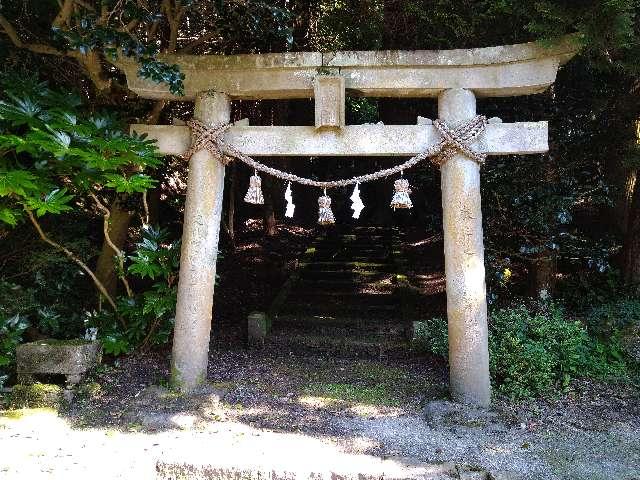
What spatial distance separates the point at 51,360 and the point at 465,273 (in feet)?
14.0

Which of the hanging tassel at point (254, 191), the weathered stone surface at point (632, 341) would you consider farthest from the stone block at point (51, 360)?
the weathered stone surface at point (632, 341)

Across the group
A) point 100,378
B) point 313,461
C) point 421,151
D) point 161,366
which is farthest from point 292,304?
point 313,461

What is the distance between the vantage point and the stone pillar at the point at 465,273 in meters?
5.43

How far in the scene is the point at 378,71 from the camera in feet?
18.2

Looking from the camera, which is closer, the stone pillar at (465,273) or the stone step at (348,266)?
the stone pillar at (465,273)

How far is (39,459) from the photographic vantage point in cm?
407

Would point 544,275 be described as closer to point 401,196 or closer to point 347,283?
point 401,196

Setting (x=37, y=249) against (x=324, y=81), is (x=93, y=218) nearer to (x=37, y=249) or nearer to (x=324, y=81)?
(x=37, y=249)

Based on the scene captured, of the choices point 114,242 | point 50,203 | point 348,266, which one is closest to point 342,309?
point 348,266

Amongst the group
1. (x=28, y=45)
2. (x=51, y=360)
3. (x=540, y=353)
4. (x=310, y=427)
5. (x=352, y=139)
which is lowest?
(x=310, y=427)

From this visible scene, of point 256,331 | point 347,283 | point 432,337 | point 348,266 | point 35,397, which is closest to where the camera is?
point 35,397

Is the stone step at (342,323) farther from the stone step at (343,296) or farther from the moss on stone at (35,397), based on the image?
the moss on stone at (35,397)

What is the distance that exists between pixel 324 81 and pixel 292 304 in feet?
15.5

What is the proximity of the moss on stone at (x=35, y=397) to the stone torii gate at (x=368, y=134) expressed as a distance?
1.12 m
